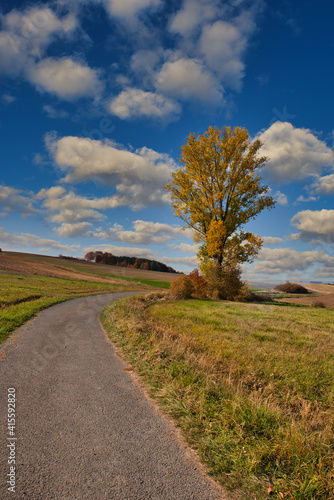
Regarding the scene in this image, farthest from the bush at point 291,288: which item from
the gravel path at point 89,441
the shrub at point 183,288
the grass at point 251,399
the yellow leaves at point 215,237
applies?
the gravel path at point 89,441

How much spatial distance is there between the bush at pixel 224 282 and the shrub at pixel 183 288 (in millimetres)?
1867

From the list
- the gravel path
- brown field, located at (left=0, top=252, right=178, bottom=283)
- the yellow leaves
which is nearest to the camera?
the gravel path

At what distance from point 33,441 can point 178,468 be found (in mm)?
2085

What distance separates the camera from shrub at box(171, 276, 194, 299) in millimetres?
24455

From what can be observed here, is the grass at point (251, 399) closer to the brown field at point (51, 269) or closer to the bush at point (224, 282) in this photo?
the bush at point (224, 282)

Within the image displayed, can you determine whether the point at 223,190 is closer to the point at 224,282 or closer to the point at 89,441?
the point at 224,282

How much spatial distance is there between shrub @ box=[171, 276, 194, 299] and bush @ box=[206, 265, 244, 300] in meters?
1.87

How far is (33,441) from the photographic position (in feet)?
11.8

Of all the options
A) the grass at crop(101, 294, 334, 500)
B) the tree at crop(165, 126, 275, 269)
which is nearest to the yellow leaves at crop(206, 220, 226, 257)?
the tree at crop(165, 126, 275, 269)

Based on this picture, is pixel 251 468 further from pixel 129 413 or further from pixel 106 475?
pixel 129 413

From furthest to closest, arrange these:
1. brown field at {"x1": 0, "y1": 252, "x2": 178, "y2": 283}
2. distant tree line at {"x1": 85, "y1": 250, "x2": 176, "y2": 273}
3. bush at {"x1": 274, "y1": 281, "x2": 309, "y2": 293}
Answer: distant tree line at {"x1": 85, "y1": 250, "x2": 176, "y2": 273}, bush at {"x1": 274, "y1": 281, "x2": 309, "y2": 293}, brown field at {"x1": 0, "y1": 252, "x2": 178, "y2": 283}

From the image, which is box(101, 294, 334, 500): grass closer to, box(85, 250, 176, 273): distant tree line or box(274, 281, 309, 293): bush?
box(274, 281, 309, 293): bush

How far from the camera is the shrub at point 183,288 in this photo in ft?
80.2

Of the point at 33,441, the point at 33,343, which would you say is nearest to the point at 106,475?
the point at 33,441
